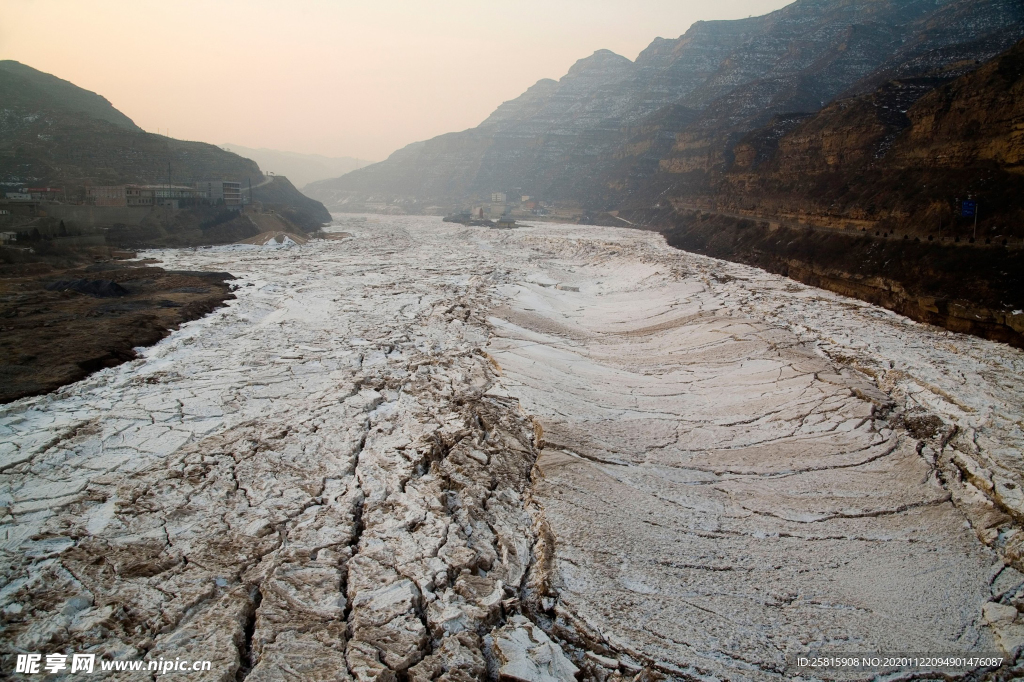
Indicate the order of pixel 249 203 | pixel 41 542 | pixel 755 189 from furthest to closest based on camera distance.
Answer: pixel 249 203 < pixel 755 189 < pixel 41 542

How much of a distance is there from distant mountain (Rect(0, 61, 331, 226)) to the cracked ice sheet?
135 feet

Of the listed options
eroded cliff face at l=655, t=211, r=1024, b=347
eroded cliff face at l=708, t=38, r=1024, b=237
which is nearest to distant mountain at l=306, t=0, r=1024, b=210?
eroded cliff face at l=708, t=38, r=1024, b=237

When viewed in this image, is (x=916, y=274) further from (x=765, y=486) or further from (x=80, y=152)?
(x=80, y=152)

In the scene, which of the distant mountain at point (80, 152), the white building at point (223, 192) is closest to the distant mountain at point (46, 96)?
the distant mountain at point (80, 152)

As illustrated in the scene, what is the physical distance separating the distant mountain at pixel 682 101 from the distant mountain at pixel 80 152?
45.3 m

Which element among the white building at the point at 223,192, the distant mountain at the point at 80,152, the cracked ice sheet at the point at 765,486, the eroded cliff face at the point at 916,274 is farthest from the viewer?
the white building at the point at 223,192

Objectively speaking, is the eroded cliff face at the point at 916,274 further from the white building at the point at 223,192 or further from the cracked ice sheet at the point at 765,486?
the white building at the point at 223,192

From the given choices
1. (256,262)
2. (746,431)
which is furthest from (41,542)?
(256,262)

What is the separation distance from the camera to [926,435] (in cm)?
721

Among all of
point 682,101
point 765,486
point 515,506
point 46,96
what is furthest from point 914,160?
point 682,101

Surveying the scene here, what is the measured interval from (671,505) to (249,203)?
157 feet

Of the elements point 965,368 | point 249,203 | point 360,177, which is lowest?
point 965,368

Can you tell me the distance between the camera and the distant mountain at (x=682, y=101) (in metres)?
47.5

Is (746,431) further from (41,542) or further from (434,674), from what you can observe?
(41,542)
